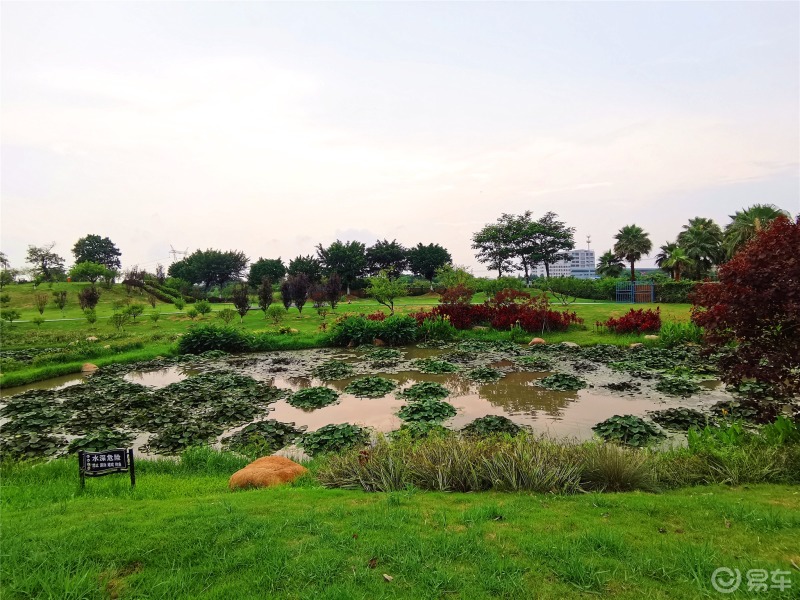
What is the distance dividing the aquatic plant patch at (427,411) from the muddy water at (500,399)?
192 mm

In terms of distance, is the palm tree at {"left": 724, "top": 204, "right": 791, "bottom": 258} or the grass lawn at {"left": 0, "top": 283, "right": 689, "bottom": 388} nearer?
the grass lawn at {"left": 0, "top": 283, "right": 689, "bottom": 388}

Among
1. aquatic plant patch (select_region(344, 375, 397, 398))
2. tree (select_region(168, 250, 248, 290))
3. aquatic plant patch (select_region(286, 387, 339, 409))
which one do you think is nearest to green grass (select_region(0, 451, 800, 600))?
aquatic plant patch (select_region(286, 387, 339, 409))

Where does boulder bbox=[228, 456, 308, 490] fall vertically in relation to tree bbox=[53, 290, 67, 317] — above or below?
below

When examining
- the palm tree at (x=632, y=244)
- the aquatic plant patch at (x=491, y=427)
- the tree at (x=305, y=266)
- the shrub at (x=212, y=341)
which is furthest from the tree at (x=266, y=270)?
the aquatic plant patch at (x=491, y=427)

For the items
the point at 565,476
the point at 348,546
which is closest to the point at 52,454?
the point at 348,546

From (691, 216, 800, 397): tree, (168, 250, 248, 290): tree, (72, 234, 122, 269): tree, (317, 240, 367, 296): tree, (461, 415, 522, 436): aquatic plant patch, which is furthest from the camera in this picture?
(72, 234, 122, 269): tree

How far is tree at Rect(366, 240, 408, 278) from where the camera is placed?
202ft

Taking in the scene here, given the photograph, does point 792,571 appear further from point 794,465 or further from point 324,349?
point 324,349

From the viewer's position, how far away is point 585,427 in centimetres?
815

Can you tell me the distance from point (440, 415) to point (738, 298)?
18.7 feet

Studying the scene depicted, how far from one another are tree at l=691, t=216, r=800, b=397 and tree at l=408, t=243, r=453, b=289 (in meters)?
54.7

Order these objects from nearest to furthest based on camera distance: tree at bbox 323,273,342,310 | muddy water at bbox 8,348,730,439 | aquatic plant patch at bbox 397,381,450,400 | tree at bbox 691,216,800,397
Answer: tree at bbox 691,216,800,397 < muddy water at bbox 8,348,730,439 < aquatic plant patch at bbox 397,381,450,400 < tree at bbox 323,273,342,310

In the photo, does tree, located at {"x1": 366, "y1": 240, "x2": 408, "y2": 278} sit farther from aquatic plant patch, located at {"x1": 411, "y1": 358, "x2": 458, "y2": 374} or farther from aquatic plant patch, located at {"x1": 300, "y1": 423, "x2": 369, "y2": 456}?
aquatic plant patch, located at {"x1": 300, "y1": 423, "x2": 369, "y2": 456}

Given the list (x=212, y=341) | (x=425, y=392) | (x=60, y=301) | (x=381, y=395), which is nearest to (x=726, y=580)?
(x=425, y=392)
